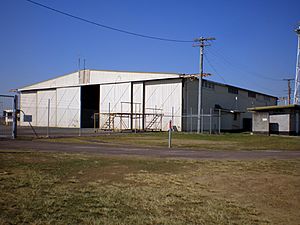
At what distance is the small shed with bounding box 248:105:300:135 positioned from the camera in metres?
39.7

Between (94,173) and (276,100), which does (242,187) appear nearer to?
(94,173)

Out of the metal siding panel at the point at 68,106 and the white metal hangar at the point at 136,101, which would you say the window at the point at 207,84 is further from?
the metal siding panel at the point at 68,106

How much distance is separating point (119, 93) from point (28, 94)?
84.4 feet

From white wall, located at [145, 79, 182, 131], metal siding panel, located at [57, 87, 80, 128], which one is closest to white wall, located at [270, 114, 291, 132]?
white wall, located at [145, 79, 182, 131]

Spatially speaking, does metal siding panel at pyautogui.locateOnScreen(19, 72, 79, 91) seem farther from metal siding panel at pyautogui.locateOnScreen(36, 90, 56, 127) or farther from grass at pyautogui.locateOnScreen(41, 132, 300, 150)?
grass at pyautogui.locateOnScreen(41, 132, 300, 150)

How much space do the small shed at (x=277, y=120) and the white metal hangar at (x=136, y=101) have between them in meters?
6.10

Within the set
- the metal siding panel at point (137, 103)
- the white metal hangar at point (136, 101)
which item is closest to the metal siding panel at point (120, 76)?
the white metal hangar at point (136, 101)

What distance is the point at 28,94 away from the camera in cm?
6594

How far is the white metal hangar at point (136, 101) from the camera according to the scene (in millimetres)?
44406

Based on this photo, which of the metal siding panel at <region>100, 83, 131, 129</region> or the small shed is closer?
the small shed

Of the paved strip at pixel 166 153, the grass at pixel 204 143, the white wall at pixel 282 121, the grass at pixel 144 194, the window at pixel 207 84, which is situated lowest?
the grass at pixel 204 143

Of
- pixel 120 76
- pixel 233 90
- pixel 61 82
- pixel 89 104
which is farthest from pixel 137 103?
pixel 233 90

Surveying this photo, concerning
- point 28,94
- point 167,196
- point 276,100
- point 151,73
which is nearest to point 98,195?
point 167,196

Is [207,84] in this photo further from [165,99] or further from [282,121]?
[282,121]
